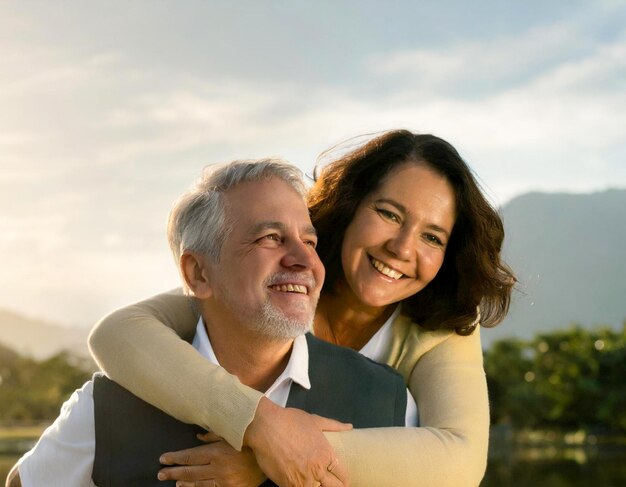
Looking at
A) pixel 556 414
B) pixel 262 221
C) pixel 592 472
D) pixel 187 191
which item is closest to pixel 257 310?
pixel 262 221

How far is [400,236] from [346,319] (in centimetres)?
45

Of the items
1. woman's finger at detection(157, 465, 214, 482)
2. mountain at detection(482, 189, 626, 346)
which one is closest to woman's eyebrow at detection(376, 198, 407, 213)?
woman's finger at detection(157, 465, 214, 482)

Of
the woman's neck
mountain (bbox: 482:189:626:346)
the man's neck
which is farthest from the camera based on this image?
mountain (bbox: 482:189:626:346)

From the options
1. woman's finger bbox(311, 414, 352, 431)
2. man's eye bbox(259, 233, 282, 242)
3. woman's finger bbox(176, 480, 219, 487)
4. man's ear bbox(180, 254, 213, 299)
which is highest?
man's eye bbox(259, 233, 282, 242)

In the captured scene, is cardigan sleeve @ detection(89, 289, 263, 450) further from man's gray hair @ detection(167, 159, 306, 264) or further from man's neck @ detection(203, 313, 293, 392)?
man's gray hair @ detection(167, 159, 306, 264)

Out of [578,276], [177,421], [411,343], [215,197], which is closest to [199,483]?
[177,421]

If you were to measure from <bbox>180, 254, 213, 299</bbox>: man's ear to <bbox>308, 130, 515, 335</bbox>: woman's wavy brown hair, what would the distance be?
828 mm

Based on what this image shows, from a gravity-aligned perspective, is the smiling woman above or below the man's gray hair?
below

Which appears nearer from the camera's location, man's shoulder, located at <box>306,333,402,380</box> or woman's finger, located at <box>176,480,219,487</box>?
woman's finger, located at <box>176,480,219,487</box>

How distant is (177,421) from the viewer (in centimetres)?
284

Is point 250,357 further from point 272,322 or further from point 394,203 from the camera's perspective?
point 394,203

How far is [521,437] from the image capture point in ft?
190

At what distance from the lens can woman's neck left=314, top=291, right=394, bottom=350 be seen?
3762 millimetres

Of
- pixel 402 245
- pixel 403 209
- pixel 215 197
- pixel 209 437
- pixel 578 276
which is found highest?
pixel 215 197
